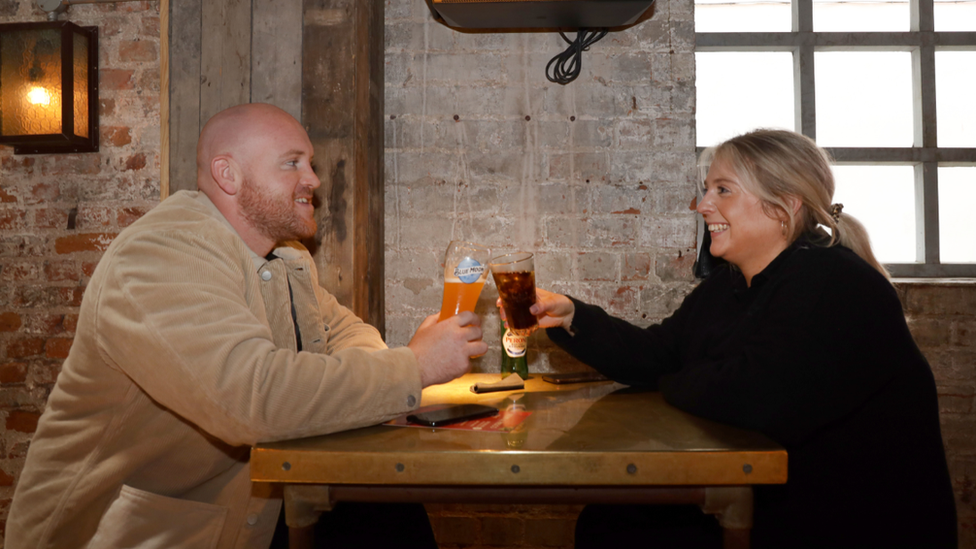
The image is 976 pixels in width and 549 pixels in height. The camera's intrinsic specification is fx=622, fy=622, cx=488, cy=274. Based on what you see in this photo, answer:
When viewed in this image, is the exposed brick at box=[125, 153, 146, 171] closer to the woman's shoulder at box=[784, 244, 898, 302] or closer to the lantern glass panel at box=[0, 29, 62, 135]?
the lantern glass panel at box=[0, 29, 62, 135]

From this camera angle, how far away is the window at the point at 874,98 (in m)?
2.50

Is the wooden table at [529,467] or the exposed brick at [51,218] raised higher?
the exposed brick at [51,218]

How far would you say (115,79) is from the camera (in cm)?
231

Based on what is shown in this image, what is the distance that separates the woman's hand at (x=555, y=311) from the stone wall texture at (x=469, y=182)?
723 millimetres

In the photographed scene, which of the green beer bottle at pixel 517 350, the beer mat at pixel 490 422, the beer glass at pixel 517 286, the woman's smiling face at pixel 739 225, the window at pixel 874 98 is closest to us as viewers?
the beer mat at pixel 490 422

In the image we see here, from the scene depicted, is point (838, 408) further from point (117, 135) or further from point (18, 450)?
point (18, 450)

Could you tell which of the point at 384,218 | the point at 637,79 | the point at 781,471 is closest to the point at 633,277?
the point at 637,79

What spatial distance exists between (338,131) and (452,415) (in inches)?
49.2

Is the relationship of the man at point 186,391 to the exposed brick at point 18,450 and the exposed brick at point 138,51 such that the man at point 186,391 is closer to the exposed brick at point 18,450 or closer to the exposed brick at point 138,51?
the exposed brick at point 138,51

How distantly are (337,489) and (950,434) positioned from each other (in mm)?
2333

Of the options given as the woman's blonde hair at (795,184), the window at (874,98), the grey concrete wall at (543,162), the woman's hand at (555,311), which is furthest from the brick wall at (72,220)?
Result: the window at (874,98)

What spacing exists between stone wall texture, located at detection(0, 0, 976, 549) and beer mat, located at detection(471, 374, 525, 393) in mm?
761

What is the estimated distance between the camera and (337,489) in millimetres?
991

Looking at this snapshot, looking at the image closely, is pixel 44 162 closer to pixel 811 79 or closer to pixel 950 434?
pixel 811 79
